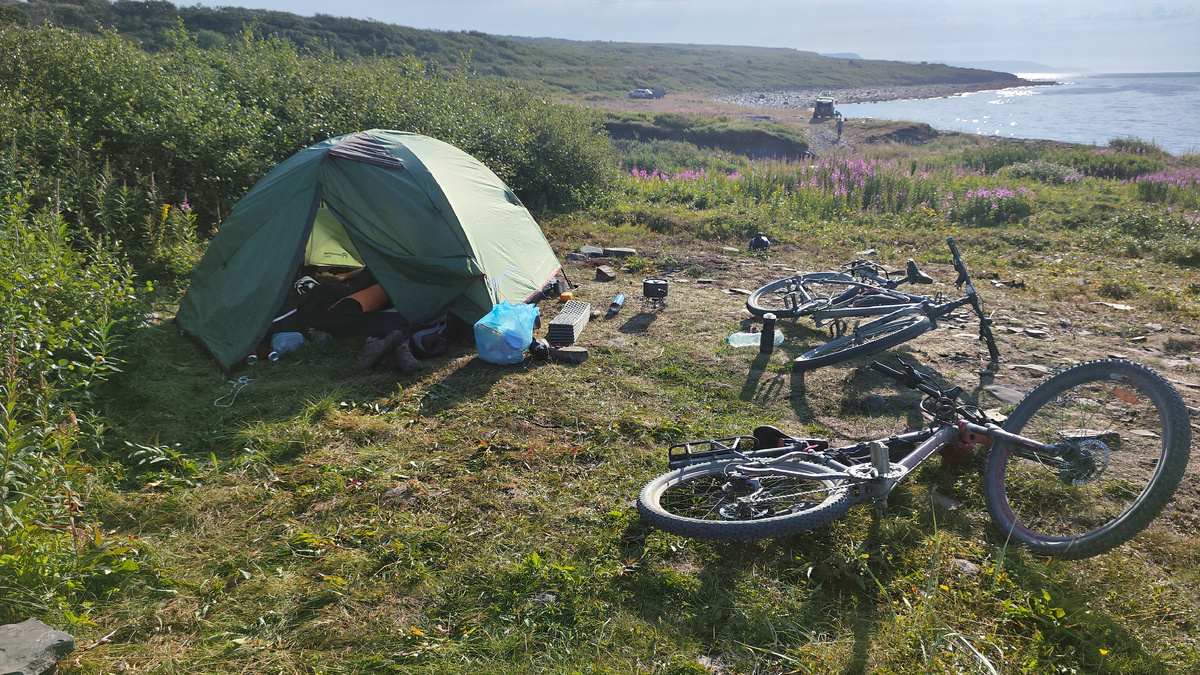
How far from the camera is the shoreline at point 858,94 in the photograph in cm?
7562

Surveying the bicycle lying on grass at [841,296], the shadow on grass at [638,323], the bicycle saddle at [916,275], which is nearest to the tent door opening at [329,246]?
the shadow on grass at [638,323]

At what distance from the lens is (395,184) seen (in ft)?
21.7

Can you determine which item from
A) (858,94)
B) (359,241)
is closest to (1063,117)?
(858,94)

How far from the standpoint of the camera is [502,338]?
5934mm

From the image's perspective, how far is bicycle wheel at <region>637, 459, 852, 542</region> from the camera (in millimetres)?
3094

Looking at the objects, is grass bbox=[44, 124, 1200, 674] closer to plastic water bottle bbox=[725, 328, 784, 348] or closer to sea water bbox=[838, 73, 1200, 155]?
plastic water bottle bbox=[725, 328, 784, 348]

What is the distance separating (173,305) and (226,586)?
545 cm

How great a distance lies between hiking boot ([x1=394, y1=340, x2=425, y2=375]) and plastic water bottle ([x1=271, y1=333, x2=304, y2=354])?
4.09 feet

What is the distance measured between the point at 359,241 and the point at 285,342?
130cm

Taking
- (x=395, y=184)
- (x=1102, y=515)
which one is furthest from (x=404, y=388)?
(x=1102, y=515)

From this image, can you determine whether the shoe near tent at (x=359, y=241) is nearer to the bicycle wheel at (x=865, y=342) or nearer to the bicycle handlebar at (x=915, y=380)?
the bicycle wheel at (x=865, y=342)

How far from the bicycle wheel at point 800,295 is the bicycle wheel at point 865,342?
781 millimetres

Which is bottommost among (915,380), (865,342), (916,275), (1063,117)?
(865,342)

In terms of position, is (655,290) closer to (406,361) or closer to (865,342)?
(865,342)
